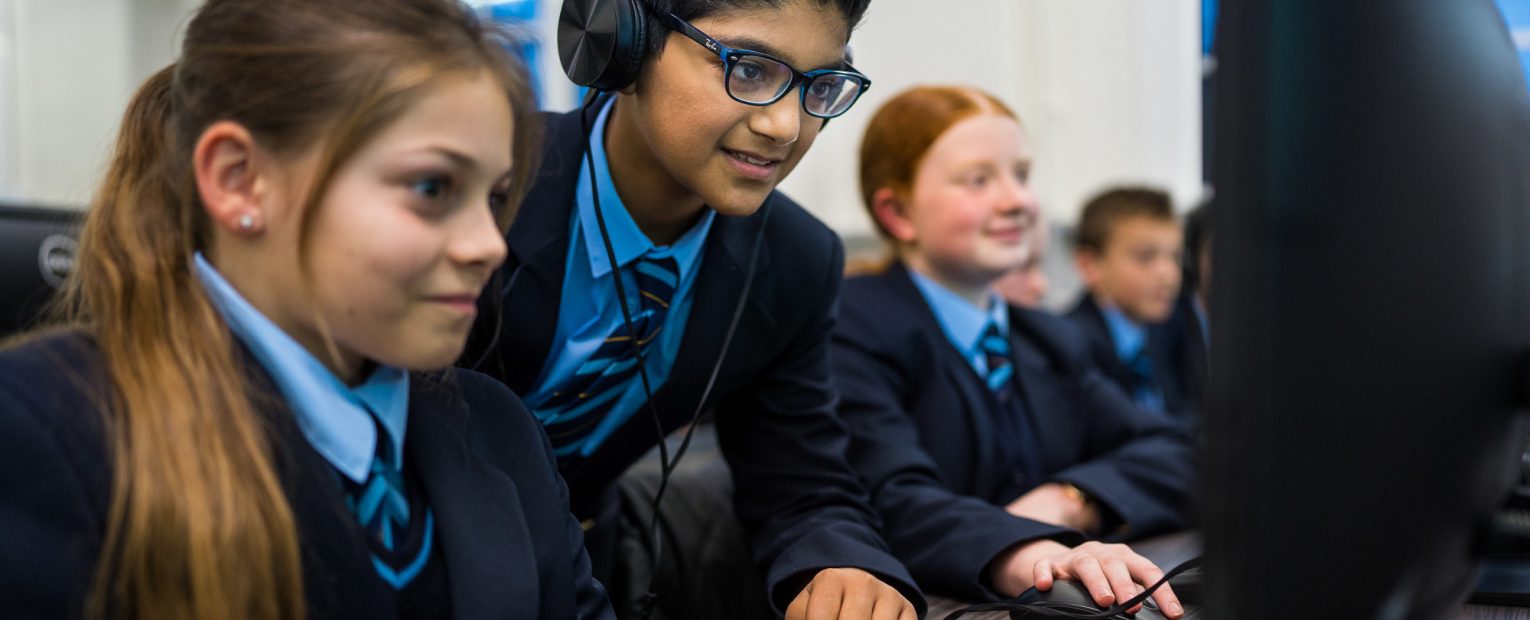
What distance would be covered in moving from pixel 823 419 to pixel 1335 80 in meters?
0.74

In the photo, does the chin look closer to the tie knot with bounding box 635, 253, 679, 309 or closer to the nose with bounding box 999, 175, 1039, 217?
the tie knot with bounding box 635, 253, 679, 309

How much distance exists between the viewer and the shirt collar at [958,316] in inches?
57.8

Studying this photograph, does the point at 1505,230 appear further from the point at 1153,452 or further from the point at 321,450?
the point at 1153,452

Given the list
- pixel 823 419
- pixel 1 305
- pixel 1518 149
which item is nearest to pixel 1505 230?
pixel 1518 149

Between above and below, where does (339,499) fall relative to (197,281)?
below

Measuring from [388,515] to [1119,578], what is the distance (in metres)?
0.52

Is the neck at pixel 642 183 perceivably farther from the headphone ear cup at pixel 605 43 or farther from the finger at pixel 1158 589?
→ the finger at pixel 1158 589

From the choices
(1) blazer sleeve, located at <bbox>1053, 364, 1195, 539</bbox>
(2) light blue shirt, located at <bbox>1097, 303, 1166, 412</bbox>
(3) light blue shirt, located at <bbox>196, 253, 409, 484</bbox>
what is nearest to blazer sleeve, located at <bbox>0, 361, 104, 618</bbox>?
(3) light blue shirt, located at <bbox>196, 253, 409, 484</bbox>

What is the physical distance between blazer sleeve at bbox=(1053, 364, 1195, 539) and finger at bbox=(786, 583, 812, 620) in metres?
0.39

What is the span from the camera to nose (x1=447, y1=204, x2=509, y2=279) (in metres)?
0.67

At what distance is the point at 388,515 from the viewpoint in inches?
27.9

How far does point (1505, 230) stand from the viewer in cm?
62

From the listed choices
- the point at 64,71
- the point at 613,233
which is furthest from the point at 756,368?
the point at 64,71

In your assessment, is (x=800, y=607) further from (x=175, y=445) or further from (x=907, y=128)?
(x=907, y=128)
